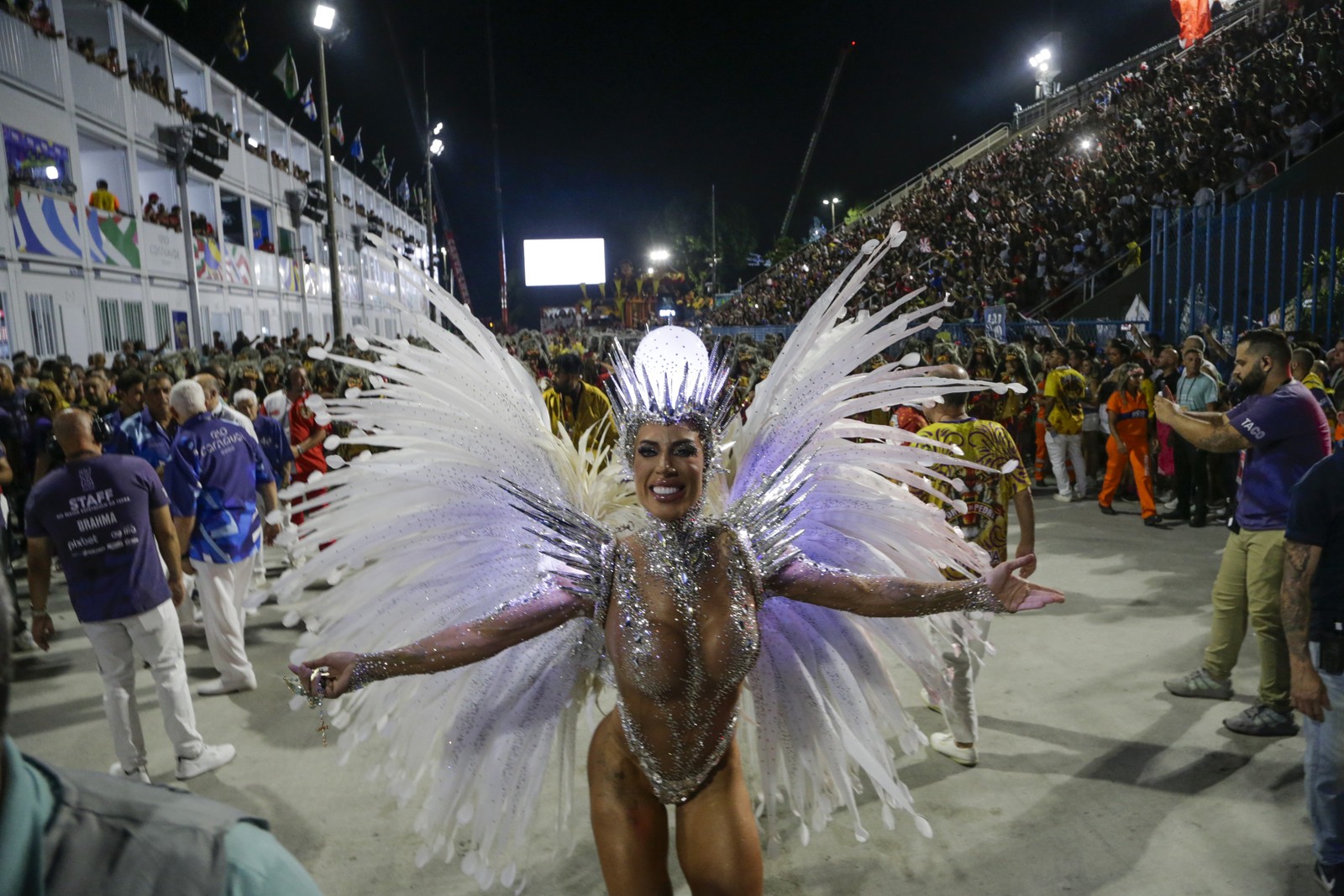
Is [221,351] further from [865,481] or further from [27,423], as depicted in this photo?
[865,481]

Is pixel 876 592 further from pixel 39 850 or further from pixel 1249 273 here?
pixel 1249 273

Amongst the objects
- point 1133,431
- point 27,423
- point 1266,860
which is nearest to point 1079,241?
point 1133,431

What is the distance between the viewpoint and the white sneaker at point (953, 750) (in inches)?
162

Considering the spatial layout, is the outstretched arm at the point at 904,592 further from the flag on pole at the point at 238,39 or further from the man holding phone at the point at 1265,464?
the flag on pole at the point at 238,39

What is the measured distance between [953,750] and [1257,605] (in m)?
1.62

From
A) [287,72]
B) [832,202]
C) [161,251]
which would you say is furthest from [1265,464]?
[832,202]

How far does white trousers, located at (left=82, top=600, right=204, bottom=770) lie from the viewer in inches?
159

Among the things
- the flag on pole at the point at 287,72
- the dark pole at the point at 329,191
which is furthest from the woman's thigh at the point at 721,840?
the flag on pole at the point at 287,72

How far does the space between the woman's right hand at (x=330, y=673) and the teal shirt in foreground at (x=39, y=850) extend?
144 centimetres

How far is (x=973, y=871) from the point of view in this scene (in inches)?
129

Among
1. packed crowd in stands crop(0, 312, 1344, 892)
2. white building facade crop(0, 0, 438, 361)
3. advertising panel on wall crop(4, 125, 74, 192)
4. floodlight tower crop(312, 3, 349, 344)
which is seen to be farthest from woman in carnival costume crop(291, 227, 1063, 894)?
advertising panel on wall crop(4, 125, 74, 192)

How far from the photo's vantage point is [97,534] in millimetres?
3984

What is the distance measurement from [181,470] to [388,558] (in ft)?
10.3

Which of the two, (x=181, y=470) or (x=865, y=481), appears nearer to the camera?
(x=865, y=481)
